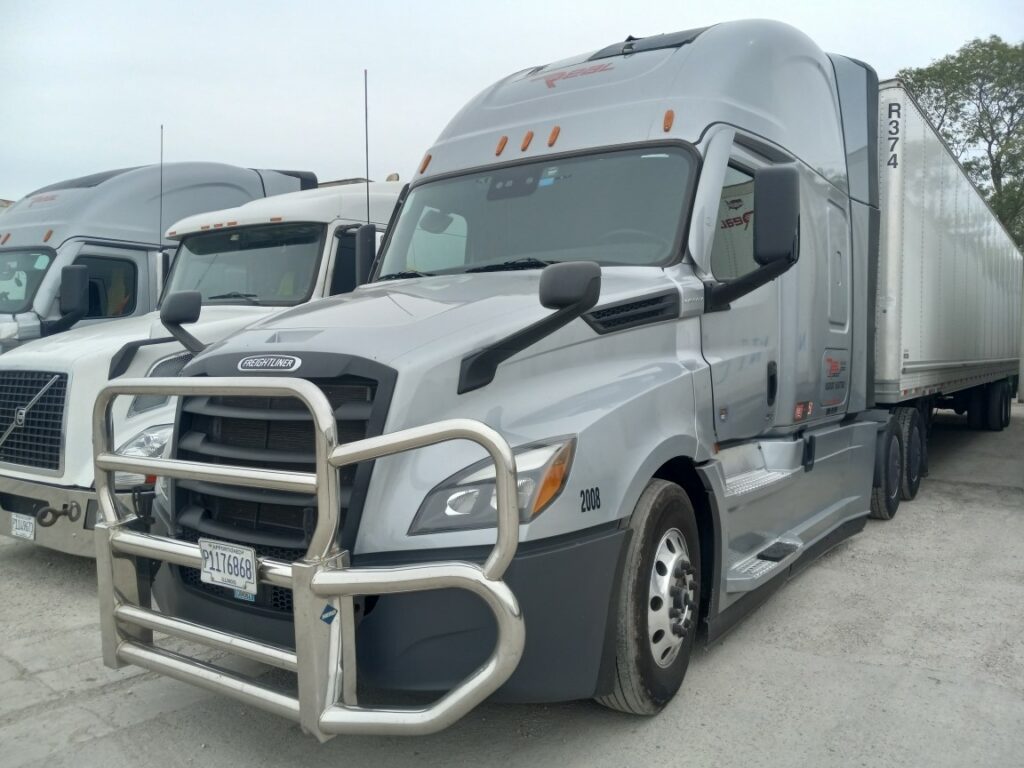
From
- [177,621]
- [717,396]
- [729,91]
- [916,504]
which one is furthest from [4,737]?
[916,504]

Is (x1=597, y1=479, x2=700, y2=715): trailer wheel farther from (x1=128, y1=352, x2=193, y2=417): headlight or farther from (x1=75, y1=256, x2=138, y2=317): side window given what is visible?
(x1=75, y1=256, x2=138, y2=317): side window

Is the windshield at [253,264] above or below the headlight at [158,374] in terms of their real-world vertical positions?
above


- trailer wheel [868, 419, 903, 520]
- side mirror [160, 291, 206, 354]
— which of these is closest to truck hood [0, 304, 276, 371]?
side mirror [160, 291, 206, 354]

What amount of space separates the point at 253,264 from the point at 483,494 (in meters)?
5.09

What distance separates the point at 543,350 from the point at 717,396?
3.99 ft

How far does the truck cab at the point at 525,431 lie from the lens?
295cm

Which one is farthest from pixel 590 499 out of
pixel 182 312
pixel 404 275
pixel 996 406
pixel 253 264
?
pixel 996 406

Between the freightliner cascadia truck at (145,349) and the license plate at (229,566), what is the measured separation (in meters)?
0.81

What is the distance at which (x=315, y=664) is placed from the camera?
9.33 feet

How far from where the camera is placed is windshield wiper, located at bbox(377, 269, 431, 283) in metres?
4.77

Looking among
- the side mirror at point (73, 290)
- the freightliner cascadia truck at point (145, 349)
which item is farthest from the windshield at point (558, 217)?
the side mirror at point (73, 290)

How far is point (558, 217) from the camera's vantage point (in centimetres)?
457

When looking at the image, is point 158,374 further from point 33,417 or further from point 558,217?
point 558,217

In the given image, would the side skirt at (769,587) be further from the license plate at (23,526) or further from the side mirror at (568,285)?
the license plate at (23,526)
